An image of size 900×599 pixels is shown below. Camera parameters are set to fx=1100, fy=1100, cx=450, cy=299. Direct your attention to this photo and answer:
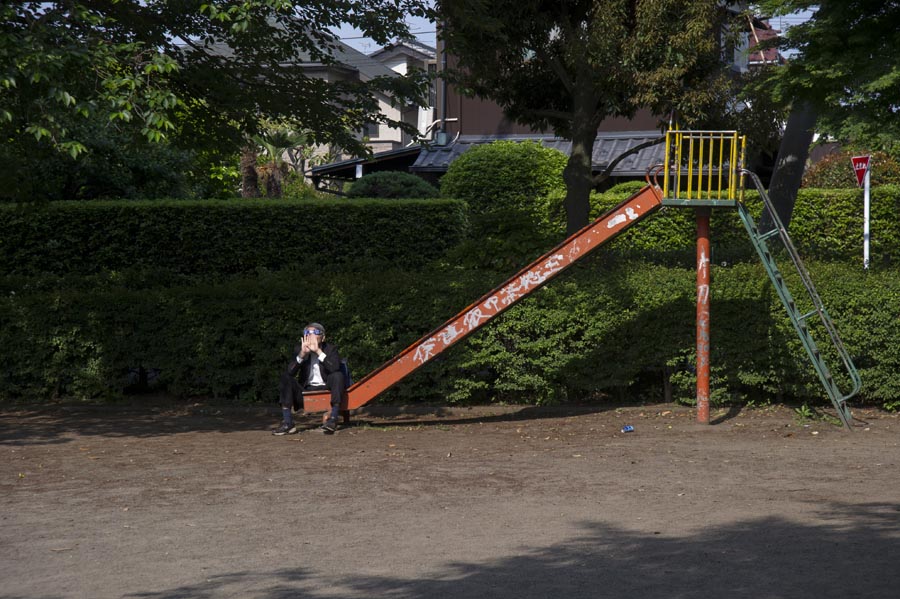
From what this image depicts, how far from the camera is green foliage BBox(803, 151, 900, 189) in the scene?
101 ft

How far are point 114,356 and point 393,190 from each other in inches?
561

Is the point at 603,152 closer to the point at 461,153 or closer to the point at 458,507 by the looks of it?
the point at 461,153

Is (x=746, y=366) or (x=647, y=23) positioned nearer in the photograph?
(x=746, y=366)

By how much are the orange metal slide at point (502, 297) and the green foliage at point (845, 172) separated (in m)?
18.2

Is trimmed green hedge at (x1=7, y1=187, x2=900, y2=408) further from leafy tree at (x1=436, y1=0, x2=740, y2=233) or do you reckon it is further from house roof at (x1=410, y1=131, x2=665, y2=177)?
house roof at (x1=410, y1=131, x2=665, y2=177)

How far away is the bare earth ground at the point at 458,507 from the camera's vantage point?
20.6 ft

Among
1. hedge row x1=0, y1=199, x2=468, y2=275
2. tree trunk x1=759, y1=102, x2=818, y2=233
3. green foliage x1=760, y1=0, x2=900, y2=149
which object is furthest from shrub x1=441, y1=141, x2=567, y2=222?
green foliage x1=760, y1=0, x2=900, y2=149

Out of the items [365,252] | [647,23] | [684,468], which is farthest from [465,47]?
[365,252]

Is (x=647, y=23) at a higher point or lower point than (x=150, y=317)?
higher

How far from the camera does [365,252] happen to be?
2405 cm

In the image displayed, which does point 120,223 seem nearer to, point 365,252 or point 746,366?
point 365,252

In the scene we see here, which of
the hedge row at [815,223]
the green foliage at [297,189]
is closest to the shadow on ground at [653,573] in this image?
the hedge row at [815,223]

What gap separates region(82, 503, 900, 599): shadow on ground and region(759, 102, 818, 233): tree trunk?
1127 centimetres

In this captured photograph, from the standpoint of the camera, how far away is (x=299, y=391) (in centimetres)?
1242
